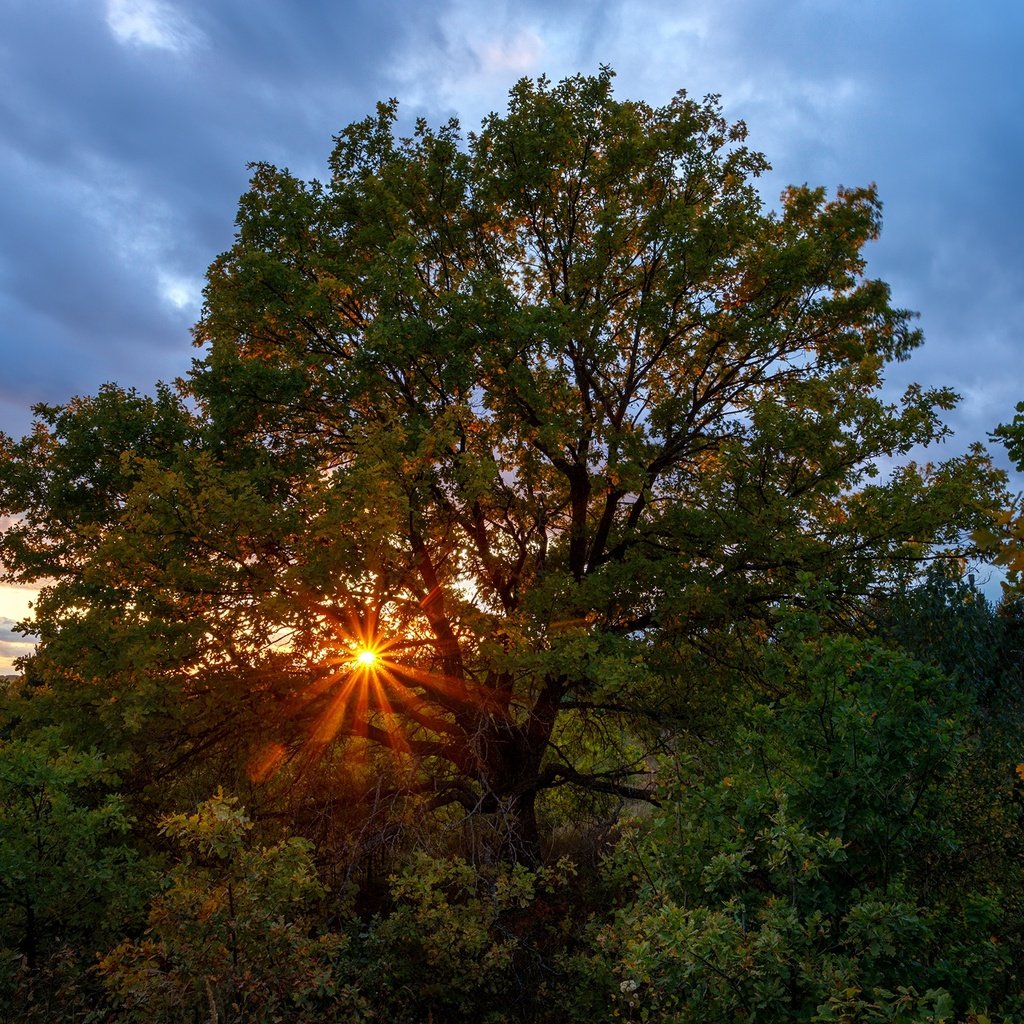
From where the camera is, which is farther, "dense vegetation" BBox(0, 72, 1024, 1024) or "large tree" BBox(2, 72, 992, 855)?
"large tree" BBox(2, 72, 992, 855)

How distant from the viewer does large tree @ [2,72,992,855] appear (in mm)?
9094

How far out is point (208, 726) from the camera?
1070 cm

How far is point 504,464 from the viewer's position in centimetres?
1286

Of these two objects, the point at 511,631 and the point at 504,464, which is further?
the point at 504,464

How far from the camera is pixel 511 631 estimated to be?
31.1 feet

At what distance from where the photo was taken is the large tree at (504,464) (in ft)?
29.8

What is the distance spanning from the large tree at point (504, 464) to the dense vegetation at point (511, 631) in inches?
3.1

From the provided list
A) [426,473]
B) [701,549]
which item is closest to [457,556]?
[426,473]

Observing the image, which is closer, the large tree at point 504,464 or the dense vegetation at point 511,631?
the dense vegetation at point 511,631

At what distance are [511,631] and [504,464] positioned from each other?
13.7 feet

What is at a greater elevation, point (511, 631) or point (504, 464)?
point (504, 464)

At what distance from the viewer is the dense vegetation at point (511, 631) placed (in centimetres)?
502

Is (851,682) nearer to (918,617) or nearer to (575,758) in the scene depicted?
(918,617)

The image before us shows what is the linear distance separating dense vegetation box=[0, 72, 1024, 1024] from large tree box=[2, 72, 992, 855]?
0.08 metres
